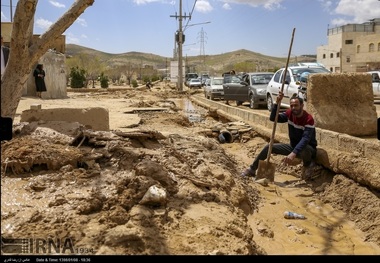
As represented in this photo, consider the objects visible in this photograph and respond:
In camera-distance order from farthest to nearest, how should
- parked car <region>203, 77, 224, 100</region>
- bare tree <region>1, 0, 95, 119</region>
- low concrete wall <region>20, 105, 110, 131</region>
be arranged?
1. parked car <region>203, 77, 224, 100</region>
2. low concrete wall <region>20, 105, 110, 131</region>
3. bare tree <region>1, 0, 95, 119</region>

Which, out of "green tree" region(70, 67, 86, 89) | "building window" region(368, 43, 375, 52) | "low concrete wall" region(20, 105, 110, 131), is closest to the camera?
"low concrete wall" region(20, 105, 110, 131)

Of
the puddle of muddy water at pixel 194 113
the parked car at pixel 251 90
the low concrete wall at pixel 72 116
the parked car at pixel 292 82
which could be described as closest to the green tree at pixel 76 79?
the puddle of muddy water at pixel 194 113

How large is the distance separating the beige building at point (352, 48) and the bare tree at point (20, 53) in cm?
4560

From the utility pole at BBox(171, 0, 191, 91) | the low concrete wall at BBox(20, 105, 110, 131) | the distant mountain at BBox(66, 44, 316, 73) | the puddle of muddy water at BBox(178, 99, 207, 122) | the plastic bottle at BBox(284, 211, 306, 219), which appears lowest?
the plastic bottle at BBox(284, 211, 306, 219)

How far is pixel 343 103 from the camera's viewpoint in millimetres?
7527

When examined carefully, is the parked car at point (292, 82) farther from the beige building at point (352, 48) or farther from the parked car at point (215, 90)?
the beige building at point (352, 48)

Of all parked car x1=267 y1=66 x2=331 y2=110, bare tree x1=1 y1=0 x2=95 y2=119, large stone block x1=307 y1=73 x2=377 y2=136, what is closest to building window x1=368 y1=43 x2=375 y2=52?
parked car x1=267 y1=66 x2=331 y2=110

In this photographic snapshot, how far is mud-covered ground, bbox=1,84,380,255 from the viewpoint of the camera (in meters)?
2.96

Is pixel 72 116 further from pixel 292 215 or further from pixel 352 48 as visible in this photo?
pixel 352 48

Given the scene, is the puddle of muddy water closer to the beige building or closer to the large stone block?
the large stone block

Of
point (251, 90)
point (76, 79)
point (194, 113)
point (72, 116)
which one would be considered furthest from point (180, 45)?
point (72, 116)

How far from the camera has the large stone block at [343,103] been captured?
7367 millimetres

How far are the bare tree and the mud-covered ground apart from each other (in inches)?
27.4

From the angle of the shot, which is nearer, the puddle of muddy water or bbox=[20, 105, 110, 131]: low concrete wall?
bbox=[20, 105, 110, 131]: low concrete wall
